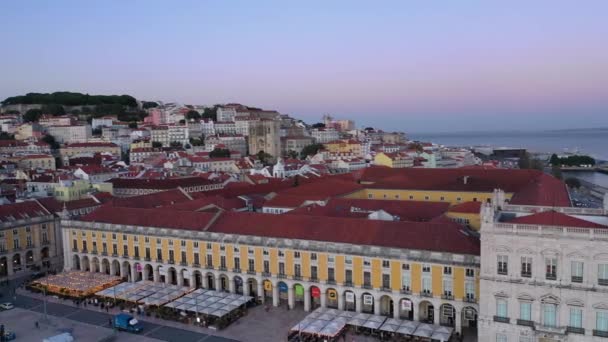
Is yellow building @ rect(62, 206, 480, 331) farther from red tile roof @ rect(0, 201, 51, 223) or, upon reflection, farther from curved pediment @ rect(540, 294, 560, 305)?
red tile roof @ rect(0, 201, 51, 223)

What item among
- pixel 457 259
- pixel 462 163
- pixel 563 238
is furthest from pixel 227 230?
pixel 462 163

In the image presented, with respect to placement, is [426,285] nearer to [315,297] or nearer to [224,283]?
[315,297]

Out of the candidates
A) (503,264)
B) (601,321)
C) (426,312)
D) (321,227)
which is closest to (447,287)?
(426,312)

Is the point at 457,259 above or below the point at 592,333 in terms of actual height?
above

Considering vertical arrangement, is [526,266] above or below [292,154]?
above

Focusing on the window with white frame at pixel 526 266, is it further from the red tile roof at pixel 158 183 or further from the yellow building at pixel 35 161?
the yellow building at pixel 35 161

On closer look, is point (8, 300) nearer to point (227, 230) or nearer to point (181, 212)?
point (181, 212)
